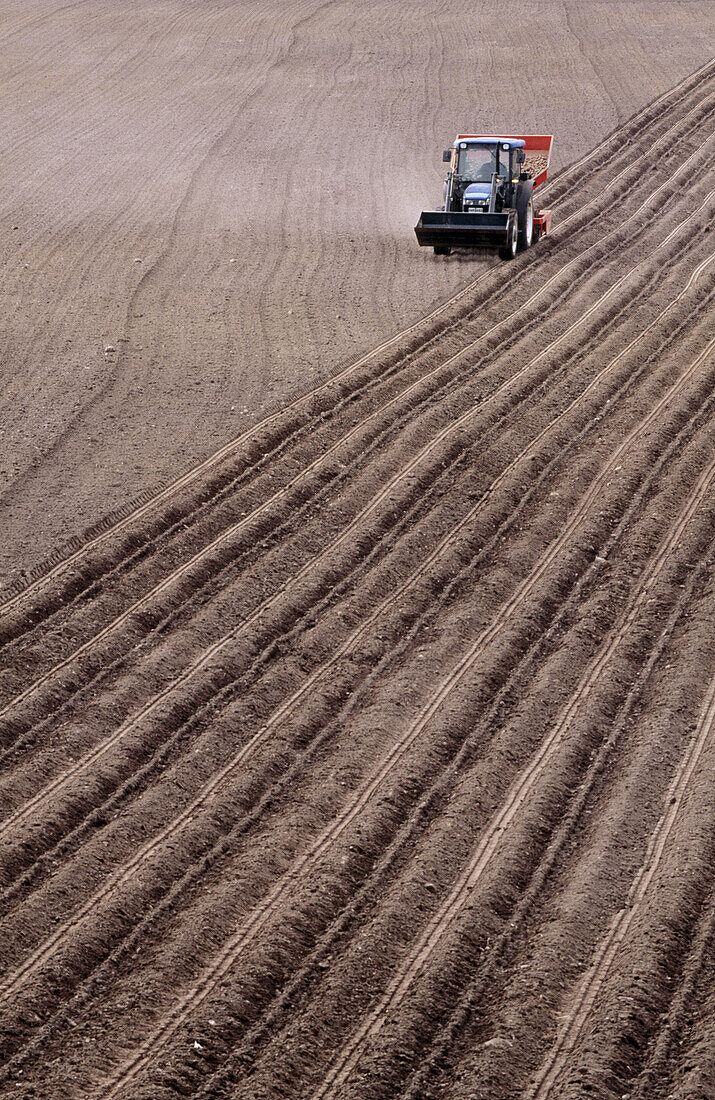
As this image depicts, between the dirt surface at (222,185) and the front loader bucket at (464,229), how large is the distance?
22.7 inches

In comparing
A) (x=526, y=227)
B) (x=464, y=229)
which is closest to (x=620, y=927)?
(x=464, y=229)

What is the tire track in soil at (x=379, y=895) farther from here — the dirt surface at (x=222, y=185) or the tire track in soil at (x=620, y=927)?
the dirt surface at (x=222, y=185)

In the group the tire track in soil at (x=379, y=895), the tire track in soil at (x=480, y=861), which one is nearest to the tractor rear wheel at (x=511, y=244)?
the tire track in soil at (x=480, y=861)

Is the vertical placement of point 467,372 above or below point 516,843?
above

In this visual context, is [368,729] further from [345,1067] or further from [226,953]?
[345,1067]

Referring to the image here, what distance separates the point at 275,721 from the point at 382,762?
0.95 m

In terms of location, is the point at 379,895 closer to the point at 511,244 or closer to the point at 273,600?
the point at 273,600

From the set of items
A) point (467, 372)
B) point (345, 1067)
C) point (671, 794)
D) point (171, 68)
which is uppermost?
point (171, 68)

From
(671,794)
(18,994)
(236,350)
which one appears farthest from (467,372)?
(18,994)

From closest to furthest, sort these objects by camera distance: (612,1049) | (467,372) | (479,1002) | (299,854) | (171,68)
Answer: (612,1049)
(479,1002)
(299,854)
(467,372)
(171,68)

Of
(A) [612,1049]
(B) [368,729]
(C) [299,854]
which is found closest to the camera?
(A) [612,1049]

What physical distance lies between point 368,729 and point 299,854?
1.33 metres

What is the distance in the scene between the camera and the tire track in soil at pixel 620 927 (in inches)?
217

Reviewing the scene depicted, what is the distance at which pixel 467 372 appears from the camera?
13.5 metres
